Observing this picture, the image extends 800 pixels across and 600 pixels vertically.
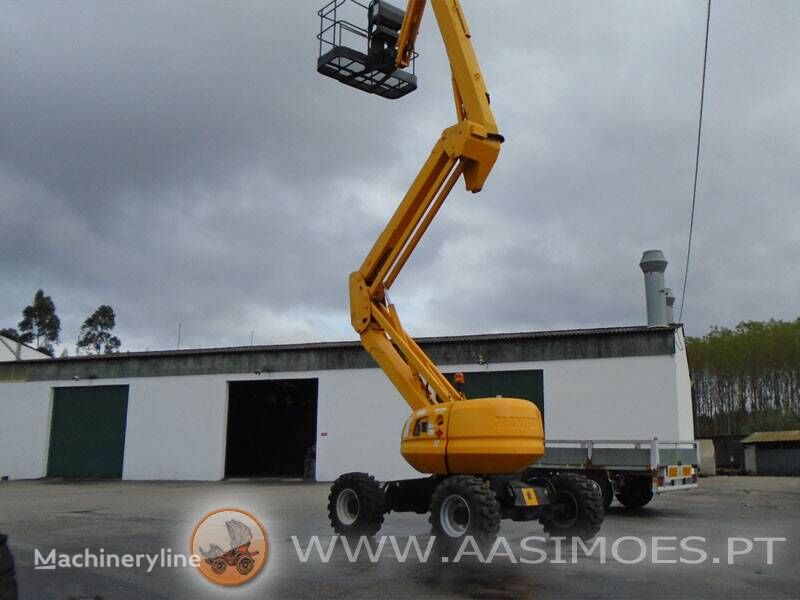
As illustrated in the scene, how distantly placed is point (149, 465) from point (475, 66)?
2382cm

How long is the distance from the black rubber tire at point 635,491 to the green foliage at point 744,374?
134 ft

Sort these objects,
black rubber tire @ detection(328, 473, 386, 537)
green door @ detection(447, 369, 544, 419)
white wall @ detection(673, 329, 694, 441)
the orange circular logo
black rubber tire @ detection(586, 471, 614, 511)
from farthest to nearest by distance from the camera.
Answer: green door @ detection(447, 369, 544, 419) → white wall @ detection(673, 329, 694, 441) → black rubber tire @ detection(586, 471, 614, 511) → black rubber tire @ detection(328, 473, 386, 537) → the orange circular logo

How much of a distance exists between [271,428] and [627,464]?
2830 centimetres

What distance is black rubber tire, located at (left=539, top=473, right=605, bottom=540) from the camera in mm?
9773

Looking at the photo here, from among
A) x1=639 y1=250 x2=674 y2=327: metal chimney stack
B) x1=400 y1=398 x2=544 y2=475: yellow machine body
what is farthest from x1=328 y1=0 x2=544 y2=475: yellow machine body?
x1=639 y1=250 x2=674 y2=327: metal chimney stack

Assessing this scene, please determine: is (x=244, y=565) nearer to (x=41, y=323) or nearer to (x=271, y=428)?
(x=271, y=428)

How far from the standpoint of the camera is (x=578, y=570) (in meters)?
8.16

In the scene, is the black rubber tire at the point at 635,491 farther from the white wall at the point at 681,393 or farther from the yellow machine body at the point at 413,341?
the white wall at the point at 681,393

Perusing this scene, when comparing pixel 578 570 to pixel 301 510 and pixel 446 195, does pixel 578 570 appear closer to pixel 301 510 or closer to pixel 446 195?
pixel 446 195

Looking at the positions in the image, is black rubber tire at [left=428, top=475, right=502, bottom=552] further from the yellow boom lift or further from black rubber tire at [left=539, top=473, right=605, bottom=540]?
black rubber tire at [left=539, top=473, right=605, bottom=540]

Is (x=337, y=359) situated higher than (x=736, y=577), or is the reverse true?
(x=337, y=359)

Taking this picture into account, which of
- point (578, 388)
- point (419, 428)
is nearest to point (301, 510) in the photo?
point (419, 428)

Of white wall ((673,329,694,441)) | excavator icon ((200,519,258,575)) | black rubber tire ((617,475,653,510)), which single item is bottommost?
excavator icon ((200,519,258,575))

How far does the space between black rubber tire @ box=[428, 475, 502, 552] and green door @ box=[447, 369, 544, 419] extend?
15.1m
